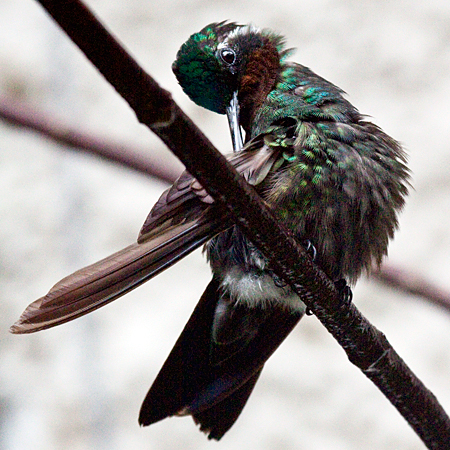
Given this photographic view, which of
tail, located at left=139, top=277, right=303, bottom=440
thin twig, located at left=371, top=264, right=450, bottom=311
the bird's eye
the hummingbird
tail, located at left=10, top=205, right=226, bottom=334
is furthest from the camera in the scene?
the bird's eye

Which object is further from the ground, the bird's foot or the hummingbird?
the hummingbird

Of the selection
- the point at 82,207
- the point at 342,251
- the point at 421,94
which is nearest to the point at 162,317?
the point at 82,207

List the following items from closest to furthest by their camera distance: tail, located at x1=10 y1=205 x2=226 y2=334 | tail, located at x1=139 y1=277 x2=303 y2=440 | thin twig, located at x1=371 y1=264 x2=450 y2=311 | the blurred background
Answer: tail, located at x1=10 y1=205 x2=226 y2=334, tail, located at x1=139 y1=277 x2=303 y2=440, thin twig, located at x1=371 y1=264 x2=450 y2=311, the blurred background

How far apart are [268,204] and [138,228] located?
206 centimetres

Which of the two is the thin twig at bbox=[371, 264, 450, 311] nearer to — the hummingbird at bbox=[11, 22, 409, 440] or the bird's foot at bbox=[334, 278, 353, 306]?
the hummingbird at bbox=[11, 22, 409, 440]

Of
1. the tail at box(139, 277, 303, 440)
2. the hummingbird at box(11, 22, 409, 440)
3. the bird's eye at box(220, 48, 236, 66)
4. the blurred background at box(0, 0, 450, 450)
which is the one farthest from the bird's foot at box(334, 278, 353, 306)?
the blurred background at box(0, 0, 450, 450)

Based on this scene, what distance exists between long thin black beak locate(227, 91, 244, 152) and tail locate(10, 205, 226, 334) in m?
0.44

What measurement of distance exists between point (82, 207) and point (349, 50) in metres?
1.27

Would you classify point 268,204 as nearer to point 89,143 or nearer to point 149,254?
point 149,254

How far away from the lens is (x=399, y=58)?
11.0ft

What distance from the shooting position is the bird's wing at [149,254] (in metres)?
1.06

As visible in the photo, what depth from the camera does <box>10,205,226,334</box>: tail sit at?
1049 mm

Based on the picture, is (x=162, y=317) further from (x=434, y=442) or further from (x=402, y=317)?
(x=434, y=442)

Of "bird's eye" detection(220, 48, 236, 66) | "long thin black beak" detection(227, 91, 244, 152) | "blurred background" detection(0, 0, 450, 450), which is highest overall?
"blurred background" detection(0, 0, 450, 450)
